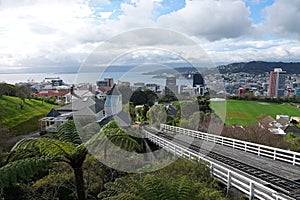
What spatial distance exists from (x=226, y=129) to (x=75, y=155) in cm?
1618

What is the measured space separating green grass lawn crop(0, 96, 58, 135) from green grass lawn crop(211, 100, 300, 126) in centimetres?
2438

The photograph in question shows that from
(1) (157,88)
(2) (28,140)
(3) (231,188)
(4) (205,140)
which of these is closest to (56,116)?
→ (1) (157,88)

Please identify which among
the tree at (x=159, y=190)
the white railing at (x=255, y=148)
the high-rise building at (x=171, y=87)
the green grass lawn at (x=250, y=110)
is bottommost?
the green grass lawn at (x=250, y=110)

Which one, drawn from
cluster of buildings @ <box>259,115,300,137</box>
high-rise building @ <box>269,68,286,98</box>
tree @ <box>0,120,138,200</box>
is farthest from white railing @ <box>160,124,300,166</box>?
high-rise building @ <box>269,68,286,98</box>

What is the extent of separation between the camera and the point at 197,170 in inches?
269

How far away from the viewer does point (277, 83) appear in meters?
68.6

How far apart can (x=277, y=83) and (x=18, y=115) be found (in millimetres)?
60271

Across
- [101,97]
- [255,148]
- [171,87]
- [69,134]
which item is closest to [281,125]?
[101,97]

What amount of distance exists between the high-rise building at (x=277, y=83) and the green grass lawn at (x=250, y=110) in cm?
1148

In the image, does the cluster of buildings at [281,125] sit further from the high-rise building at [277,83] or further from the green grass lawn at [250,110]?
the high-rise building at [277,83]

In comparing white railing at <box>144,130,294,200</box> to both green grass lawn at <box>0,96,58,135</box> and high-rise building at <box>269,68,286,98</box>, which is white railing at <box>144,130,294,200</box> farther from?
high-rise building at <box>269,68,286,98</box>

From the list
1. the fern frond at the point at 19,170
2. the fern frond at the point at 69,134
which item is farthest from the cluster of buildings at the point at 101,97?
the fern frond at the point at 19,170

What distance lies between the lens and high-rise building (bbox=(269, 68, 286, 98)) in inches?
2567

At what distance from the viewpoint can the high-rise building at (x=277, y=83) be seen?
214 ft
